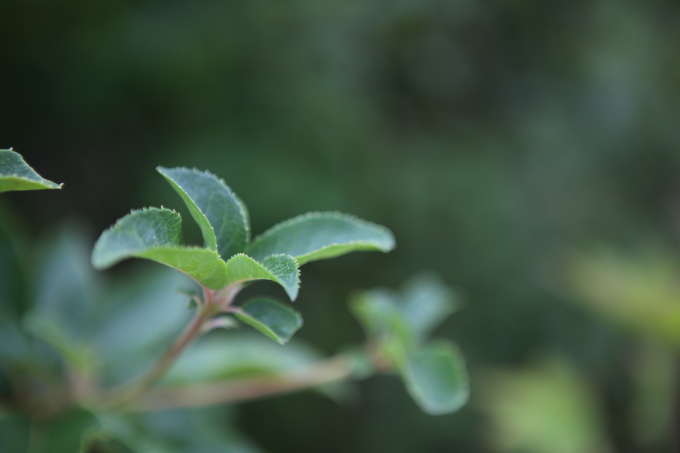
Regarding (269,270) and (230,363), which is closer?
(269,270)

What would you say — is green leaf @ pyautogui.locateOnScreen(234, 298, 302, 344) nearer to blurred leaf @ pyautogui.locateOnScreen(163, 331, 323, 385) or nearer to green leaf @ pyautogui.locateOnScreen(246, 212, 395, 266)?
green leaf @ pyautogui.locateOnScreen(246, 212, 395, 266)

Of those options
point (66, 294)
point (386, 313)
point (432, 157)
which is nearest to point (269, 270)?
point (386, 313)

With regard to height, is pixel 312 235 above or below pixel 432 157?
below

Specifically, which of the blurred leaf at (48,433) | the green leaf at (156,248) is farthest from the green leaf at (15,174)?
the blurred leaf at (48,433)

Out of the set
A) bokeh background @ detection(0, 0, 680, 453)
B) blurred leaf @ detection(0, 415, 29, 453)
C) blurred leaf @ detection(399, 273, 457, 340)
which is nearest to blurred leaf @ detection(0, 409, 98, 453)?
blurred leaf @ detection(0, 415, 29, 453)

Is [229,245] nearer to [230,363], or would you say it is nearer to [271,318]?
[271,318]
